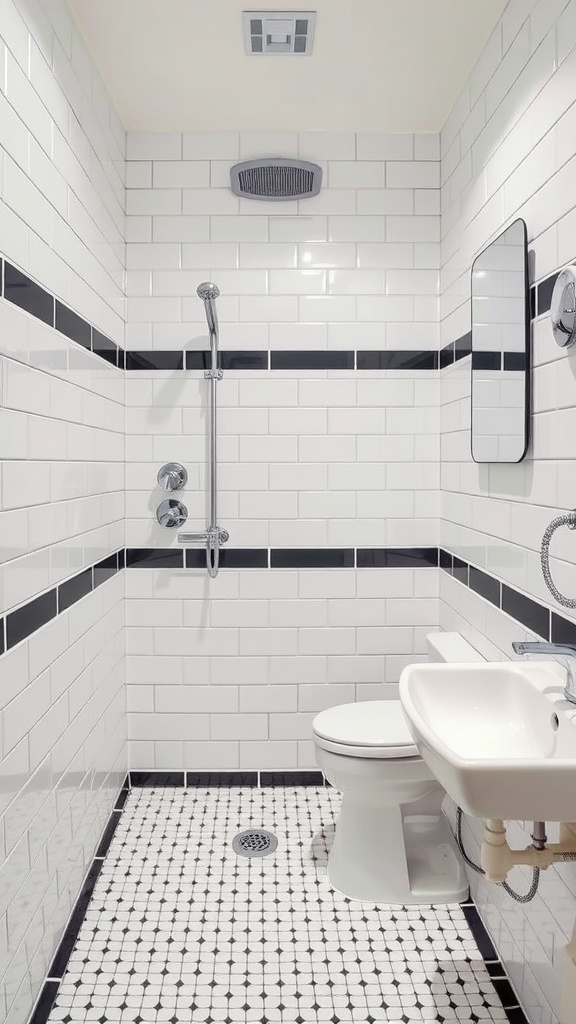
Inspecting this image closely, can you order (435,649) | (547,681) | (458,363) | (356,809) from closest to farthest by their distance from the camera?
(547,681), (356,809), (435,649), (458,363)

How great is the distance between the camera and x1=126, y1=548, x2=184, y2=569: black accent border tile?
261 centimetres

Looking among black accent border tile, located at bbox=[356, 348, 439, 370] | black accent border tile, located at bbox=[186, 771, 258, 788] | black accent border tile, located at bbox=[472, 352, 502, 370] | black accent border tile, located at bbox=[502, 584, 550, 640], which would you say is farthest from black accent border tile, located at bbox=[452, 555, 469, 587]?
black accent border tile, located at bbox=[186, 771, 258, 788]

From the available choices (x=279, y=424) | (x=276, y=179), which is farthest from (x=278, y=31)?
(x=279, y=424)

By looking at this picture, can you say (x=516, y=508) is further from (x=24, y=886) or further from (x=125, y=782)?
(x=125, y=782)

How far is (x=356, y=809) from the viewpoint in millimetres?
2051

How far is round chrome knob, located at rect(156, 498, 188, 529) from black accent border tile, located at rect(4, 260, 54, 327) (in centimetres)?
98

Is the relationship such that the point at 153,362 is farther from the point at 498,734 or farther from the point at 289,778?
the point at 498,734

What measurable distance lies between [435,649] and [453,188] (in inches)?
63.1

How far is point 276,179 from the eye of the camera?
8.17 ft

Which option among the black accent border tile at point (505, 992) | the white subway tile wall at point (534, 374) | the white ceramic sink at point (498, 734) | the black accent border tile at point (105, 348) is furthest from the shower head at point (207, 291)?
the black accent border tile at point (505, 992)

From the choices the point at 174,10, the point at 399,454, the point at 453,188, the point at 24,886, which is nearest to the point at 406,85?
the point at 453,188

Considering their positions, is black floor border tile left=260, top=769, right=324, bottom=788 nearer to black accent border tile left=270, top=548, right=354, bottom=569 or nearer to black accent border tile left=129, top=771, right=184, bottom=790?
black accent border tile left=129, top=771, right=184, bottom=790

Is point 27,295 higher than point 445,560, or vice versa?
point 27,295

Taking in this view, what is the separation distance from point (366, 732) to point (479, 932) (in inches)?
23.6
